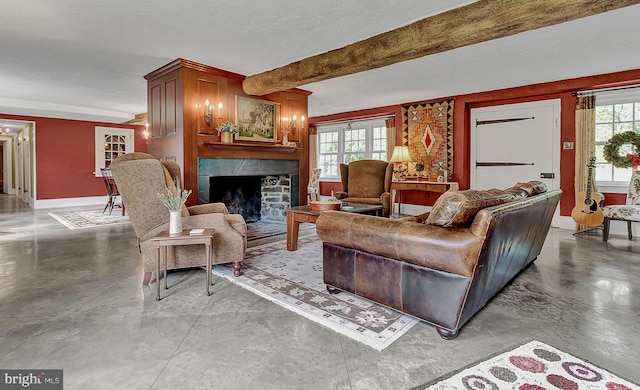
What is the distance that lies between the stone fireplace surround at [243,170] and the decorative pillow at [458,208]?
3.33m

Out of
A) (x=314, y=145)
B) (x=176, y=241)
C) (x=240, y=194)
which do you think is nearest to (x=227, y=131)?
(x=240, y=194)

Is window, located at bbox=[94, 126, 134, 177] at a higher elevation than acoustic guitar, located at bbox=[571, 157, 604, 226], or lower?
higher

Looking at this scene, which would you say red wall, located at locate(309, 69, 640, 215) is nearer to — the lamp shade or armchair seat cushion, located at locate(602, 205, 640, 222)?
the lamp shade

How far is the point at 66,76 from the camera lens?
16.3 feet

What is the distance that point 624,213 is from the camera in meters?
4.12

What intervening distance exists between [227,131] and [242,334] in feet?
10.5

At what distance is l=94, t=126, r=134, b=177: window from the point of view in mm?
8773

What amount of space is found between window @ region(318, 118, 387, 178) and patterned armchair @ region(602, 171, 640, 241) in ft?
13.2

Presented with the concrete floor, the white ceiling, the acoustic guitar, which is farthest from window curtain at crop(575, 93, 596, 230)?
the concrete floor

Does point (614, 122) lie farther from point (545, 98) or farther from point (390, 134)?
point (390, 134)

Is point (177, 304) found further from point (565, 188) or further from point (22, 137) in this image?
point (22, 137)

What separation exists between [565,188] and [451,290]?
473cm

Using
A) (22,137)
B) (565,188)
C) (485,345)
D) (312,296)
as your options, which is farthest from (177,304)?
(22,137)

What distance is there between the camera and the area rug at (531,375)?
143 centimetres
